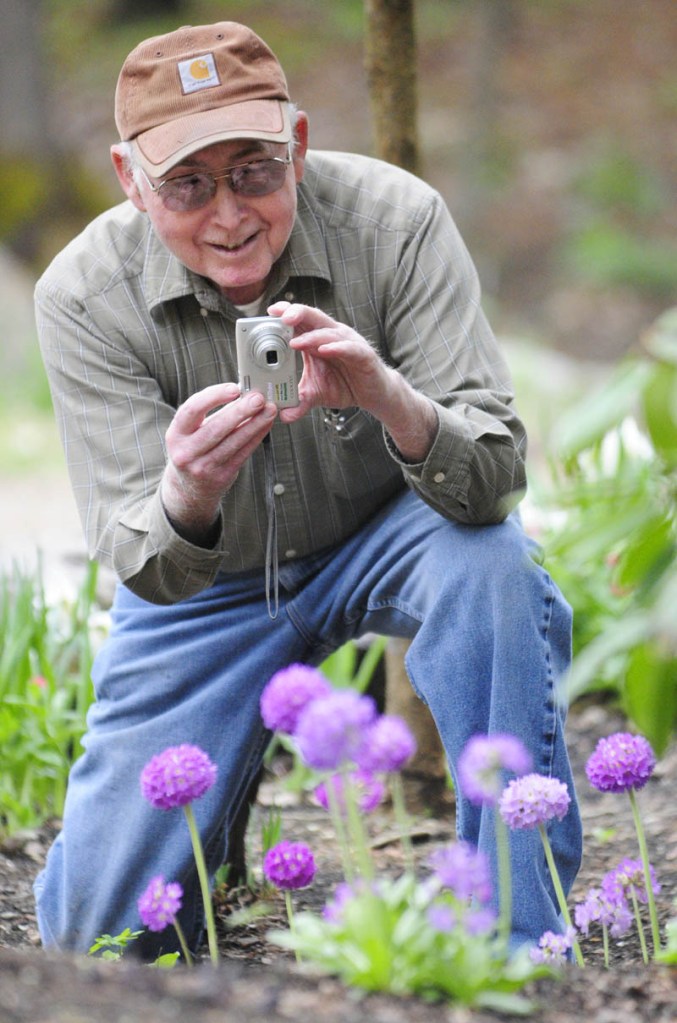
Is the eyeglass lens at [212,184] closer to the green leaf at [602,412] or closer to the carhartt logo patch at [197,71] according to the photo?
the carhartt logo patch at [197,71]

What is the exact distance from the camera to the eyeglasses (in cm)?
226

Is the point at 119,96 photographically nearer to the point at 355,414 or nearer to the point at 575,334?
the point at 355,414

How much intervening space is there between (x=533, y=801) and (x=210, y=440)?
712 millimetres

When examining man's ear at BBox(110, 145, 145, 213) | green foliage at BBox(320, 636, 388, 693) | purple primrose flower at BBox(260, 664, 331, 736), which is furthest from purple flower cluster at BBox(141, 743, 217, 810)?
green foliage at BBox(320, 636, 388, 693)

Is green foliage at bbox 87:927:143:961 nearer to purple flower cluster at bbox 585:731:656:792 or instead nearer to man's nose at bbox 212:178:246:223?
purple flower cluster at bbox 585:731:656:792

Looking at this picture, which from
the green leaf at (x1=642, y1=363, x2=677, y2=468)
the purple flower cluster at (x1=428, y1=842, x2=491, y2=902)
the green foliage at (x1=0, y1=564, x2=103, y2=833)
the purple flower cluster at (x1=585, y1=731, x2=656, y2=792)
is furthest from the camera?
the green foliage at (x1=0, y1=564, x2=103, y2=833)

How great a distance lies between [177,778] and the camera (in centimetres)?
185

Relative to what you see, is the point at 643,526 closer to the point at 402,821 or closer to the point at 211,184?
the point at 402,821

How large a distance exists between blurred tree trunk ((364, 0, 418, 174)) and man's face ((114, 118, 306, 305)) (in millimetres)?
794

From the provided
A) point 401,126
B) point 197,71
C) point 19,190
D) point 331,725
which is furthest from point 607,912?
point 19,190

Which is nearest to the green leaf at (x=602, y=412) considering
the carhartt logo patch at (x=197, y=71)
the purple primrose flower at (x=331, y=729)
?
the purple primrose flower at (x=331, y=729)

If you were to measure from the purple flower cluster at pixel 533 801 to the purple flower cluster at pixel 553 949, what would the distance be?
18cm

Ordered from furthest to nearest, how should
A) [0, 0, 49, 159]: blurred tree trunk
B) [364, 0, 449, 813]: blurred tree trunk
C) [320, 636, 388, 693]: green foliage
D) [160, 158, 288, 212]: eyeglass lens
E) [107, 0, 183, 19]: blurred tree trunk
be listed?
[107, 0, 183, 19]: blurred tree trunk < [0, 0, 49, 159]: blurred tree trunk < [320, 636, 388, 693]: green foliage < [364, 0, 449, 813]: blurred tree trunk < [160, 158, 288, 212]: eyeglass lens

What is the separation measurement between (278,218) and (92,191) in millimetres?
8284
